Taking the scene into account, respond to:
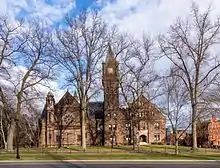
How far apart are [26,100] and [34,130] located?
4933cm

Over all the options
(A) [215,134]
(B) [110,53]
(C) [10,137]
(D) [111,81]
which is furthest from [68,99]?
(A) [215,134]

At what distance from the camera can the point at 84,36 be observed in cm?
5659

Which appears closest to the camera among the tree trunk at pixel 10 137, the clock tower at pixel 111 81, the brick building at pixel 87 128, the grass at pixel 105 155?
the grass at pixel 105 155

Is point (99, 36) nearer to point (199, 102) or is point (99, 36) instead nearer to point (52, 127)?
point (199, 102)

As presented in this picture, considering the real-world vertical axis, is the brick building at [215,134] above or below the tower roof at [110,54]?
below

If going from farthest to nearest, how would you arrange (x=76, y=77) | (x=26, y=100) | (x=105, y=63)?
(x=105, y=63), (x=76, y=77), (x=26, y=100)

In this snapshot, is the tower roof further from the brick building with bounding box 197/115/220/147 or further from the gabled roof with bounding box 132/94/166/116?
the brick building with bounding box 197/115/220/147

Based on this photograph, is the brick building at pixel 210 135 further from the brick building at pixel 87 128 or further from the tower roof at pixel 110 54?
the tower roof at pixel 110 54

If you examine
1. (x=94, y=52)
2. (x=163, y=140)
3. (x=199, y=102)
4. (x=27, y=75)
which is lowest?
(x=163, y=140)

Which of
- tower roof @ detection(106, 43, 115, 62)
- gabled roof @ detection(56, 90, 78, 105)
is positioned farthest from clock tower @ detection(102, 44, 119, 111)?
gabled roof @ detection(56, 90, 78, 105)

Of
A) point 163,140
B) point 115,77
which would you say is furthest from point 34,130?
point 115,77

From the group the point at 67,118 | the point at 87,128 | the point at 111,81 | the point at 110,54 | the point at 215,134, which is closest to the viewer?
the point at 110,54

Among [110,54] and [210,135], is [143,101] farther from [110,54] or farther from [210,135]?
[210,135]

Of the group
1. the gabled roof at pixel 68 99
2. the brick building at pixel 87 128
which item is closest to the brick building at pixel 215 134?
the brick building at pixel 87 128
